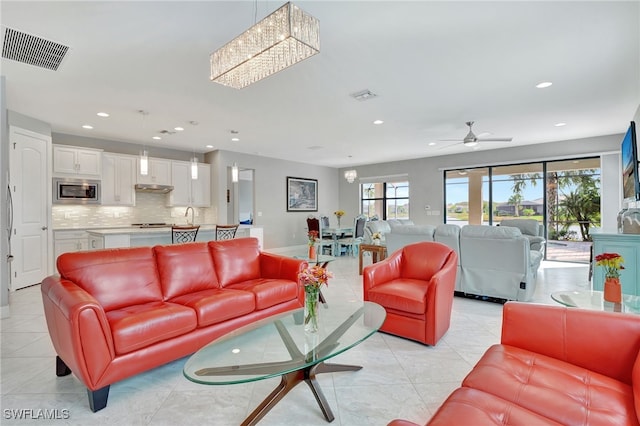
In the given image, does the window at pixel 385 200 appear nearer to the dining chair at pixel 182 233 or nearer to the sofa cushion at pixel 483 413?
the dining chair at pixel 182 233

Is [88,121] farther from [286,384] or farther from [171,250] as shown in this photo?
[286,384]

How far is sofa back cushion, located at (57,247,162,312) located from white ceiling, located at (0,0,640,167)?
6.02 ft

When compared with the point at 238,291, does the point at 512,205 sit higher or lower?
higher

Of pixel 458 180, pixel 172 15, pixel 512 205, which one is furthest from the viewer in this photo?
pixel 458 180

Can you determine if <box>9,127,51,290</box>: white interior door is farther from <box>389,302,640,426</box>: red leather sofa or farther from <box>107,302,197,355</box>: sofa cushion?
<box>389,302,640,426</box>: red leather sofa

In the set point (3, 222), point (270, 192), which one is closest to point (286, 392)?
point (3, 222)

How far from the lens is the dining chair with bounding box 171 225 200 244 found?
4.49 m

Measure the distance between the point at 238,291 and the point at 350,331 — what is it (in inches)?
48.4

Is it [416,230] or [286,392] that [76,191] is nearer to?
[286,392]

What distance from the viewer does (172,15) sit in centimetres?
232

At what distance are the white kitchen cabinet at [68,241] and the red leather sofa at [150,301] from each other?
3.73 metres

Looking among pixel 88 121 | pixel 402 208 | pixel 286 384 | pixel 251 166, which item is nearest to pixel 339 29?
pixel 286 384

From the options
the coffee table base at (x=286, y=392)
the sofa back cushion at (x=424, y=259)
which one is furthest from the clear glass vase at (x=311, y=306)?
the sofa back cushion at (x=424, y=259)

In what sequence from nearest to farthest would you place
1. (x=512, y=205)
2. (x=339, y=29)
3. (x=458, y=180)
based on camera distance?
1. (x=339, y=29)
2. (x=512, y=205)
3. (x=458, y=180)
